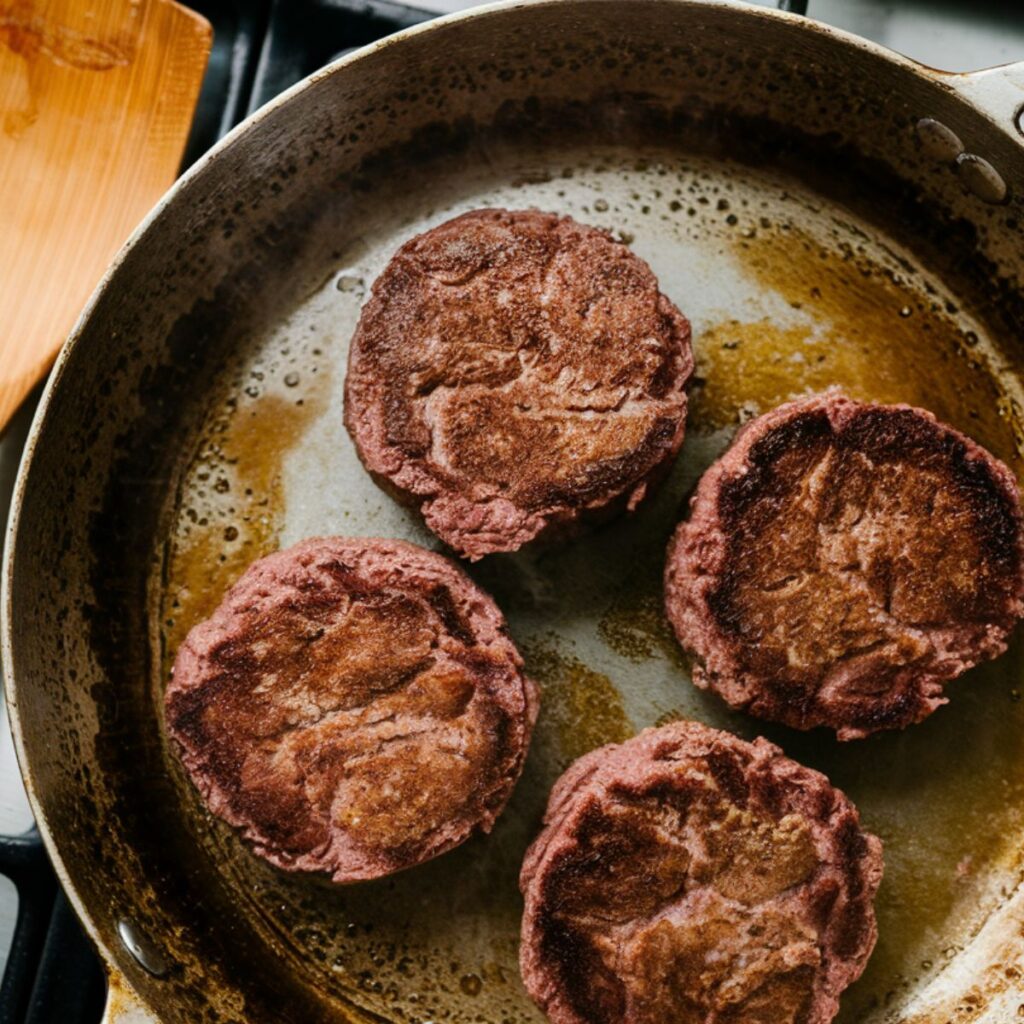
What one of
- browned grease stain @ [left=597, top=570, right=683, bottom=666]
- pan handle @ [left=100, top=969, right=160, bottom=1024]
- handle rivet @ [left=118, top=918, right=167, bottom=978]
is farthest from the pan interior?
pan handle @ [left=100, top=969, right=160, bottom=1024]

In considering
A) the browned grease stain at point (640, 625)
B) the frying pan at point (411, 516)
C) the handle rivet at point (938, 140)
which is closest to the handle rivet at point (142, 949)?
the frying pan at point (411, 516)

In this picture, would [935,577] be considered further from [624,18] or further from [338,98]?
[338,98]

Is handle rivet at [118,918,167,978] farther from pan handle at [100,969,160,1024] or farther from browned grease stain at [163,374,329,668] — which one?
browned grease stain at [163,374,329,668]

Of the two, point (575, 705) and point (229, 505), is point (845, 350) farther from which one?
point (229, 505)

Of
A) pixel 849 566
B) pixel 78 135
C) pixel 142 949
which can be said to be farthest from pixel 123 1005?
pixel 78 135

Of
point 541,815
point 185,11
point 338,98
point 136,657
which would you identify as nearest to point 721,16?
point 338,98

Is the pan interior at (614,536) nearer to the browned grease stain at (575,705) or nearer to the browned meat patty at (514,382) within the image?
the browned grease stain at (575,705)
